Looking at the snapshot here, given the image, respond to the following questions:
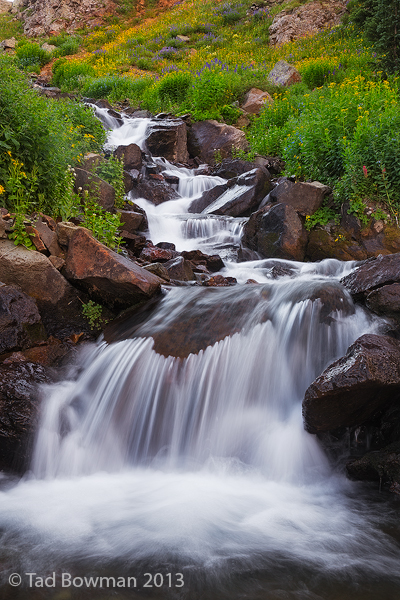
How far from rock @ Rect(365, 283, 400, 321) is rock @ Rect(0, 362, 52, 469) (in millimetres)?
3371

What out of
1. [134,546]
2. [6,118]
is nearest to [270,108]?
[6,118]

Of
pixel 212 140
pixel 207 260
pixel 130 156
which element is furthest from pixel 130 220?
pixel 212 140

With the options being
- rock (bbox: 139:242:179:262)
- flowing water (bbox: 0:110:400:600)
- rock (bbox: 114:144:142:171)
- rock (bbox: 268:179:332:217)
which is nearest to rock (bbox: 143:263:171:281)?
flowing water (bbox: 0:110:400:600)

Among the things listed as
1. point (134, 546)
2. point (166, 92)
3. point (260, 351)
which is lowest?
point (134, 546)

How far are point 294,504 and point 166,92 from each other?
15755 mm

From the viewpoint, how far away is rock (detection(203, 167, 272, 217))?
8594mm

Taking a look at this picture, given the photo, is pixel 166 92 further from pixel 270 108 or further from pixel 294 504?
pixel 294 504

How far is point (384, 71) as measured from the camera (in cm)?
1131

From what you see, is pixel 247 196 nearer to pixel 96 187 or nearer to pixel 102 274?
pixel 96 187

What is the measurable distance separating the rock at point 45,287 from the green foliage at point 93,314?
0.21 ft

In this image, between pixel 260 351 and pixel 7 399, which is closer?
pixel 7 399

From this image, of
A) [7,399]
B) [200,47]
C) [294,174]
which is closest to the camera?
[7,399]

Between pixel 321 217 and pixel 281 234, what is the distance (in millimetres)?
731

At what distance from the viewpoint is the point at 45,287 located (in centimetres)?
471
